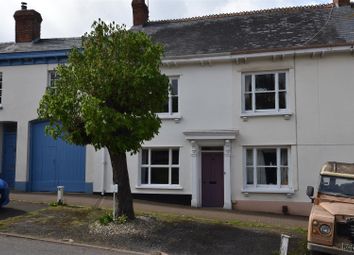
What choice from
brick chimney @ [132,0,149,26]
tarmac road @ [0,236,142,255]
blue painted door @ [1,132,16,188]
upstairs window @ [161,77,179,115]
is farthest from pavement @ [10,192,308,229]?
brick chimney @ [132,0,149,26]

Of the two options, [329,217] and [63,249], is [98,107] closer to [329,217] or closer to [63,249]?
[63,249]

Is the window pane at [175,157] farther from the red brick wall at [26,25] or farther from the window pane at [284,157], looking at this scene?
the red brick wall at [26,25]

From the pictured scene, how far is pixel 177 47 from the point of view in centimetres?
1750

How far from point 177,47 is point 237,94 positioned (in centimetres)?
346

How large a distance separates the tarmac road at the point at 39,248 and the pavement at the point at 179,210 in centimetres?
433

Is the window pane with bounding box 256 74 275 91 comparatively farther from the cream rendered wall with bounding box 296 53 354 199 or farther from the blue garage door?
the blue garage door

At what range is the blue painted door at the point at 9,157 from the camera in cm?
1905

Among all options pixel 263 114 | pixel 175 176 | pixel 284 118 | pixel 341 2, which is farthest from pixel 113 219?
pixel 341 2

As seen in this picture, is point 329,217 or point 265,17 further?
point 265,17

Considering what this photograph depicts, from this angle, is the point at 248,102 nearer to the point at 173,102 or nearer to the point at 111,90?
the point at 173,102

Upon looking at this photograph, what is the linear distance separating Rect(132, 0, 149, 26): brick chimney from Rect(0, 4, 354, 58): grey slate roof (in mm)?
364

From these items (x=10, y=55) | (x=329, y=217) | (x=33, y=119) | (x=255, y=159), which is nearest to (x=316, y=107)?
(x=255, y=159)

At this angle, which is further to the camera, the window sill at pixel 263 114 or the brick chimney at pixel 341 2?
the brick chimney at pixel 341 2

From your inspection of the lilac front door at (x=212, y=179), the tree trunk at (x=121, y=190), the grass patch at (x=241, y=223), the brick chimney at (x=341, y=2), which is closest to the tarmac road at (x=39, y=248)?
the tree trunk at (x=121, y=190)
